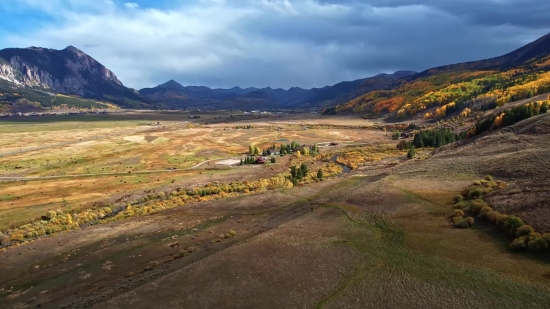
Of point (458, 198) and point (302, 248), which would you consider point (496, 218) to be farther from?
point (302, 248)

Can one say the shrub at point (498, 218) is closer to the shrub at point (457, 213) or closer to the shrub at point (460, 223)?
the shrub at point (460, 223)

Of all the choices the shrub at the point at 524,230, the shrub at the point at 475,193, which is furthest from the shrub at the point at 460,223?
the shrub at the point at 475,193

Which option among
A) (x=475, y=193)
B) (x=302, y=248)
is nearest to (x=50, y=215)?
(x=302, y=248)

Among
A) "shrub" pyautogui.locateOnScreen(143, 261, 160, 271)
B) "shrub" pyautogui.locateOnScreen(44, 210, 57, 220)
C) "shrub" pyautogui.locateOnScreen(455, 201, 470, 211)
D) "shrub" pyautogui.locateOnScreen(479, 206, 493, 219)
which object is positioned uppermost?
"shrub" pyautogui.locateOnScreen(479, 206, 493, 219)

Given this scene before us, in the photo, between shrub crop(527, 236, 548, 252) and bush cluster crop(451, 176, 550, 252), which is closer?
shrub crop(527, 236, 548, 252)

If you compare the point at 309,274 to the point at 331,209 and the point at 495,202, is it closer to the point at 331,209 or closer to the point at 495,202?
the point at 331,209

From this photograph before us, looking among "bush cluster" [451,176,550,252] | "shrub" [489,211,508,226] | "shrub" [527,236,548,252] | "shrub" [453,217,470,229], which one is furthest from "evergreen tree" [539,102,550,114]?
"shrub" [527,236,548,252]

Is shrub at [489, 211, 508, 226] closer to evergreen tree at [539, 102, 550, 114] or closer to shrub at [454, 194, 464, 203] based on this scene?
shrub at [454, 194, 464, 203]
